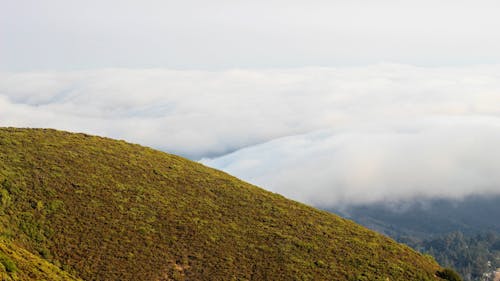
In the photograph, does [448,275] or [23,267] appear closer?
[23,267]

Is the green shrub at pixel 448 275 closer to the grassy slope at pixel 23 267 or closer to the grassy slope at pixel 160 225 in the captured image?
the grassy slope at pixel 160 225

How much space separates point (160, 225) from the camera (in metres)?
57.9

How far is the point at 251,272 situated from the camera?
176 feet

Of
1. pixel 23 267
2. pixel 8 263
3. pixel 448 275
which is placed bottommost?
pixel 448 275

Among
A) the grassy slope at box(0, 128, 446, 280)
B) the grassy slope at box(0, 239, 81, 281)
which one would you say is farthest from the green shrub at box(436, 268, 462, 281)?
the grassy slope at box(0, 239, 81, 281)

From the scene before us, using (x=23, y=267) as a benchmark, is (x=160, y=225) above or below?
below

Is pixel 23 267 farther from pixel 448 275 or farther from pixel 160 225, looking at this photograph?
pixel 448 275

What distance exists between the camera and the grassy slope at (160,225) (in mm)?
51344

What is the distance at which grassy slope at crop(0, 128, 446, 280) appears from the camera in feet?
168

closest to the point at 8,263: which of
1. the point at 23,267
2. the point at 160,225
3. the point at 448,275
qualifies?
the point at 23,267

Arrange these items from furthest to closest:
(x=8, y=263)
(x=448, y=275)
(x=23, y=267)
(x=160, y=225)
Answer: (x=448, y=275) < (x=160, y=225) < (x=23, y=267) < (x=8, y=263)

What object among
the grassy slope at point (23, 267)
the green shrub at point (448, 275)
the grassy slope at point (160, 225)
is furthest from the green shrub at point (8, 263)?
the green shrub at point (448, 275)

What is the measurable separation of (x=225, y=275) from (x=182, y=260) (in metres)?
4.28

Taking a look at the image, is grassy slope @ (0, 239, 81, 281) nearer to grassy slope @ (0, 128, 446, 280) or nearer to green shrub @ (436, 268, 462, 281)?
grassy slope @ (0, 128, 446, 280)
